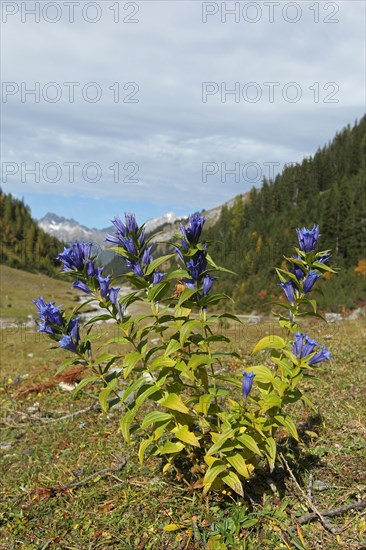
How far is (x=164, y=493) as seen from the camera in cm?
479

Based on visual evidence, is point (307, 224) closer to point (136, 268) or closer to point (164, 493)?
point (164, 493)

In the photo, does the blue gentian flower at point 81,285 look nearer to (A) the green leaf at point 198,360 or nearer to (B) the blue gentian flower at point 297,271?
(A) the green leaf at point 198,360

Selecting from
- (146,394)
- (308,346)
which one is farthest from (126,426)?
(308,346)

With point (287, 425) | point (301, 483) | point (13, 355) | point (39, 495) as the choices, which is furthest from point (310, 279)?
point (13, 355)

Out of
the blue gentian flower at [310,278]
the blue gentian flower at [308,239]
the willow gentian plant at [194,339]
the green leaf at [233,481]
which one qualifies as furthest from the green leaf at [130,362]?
the blue gentian flower at [308,239]

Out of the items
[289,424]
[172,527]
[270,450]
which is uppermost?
[289,424]

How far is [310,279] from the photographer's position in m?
3.65

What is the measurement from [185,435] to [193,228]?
2019mm

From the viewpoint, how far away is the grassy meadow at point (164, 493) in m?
4.08

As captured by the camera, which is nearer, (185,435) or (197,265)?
(197,265)

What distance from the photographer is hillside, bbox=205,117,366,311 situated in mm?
73688

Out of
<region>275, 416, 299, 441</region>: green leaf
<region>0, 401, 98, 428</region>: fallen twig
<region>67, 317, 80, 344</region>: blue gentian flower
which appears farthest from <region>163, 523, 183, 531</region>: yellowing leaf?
<region>0, 401, 98, 428</region>: fallen twig

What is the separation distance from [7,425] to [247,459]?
581 centimetres

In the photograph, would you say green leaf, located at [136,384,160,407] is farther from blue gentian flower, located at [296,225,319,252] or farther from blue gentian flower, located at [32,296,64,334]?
blue gentian flower, located at [296,225,319,252]
